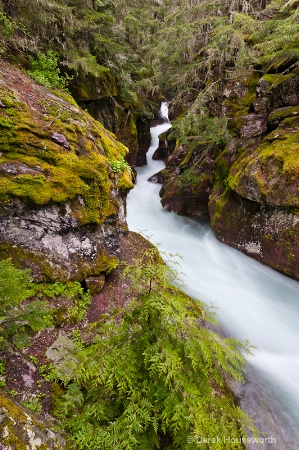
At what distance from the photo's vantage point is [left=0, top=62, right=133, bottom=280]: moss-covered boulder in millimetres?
4137

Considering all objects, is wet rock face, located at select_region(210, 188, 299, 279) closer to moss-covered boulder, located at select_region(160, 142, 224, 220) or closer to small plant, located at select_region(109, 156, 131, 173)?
moss-covered boulder, located at select_region(160, 142, 224, 220)

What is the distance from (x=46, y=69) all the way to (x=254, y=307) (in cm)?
949

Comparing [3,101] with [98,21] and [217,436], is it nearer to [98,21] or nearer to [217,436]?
[217,436]

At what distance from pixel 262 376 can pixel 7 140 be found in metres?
6.81

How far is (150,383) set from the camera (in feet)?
6.72

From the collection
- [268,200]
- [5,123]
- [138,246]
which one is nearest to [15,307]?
[5,123]

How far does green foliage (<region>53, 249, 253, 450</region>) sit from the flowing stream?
0.80 m

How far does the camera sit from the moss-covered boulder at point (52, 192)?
4137mm

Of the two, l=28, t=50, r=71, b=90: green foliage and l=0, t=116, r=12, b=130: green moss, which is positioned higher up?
l=28, t=50, r=71, b=90: green foliage

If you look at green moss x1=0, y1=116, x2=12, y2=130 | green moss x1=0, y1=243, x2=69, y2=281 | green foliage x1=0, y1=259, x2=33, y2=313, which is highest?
green moss x1=0, y1=116, x2=12, y2=130

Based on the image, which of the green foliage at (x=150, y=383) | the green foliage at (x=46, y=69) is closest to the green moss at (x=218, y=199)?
the green foliage at (x=46, y=69)

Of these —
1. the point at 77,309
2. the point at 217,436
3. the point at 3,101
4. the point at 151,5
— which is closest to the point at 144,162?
the point at 151,5

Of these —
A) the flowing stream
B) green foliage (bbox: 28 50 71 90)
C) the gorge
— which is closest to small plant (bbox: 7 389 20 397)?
the gorge

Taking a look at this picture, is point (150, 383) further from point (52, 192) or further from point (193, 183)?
point (193, 183)
